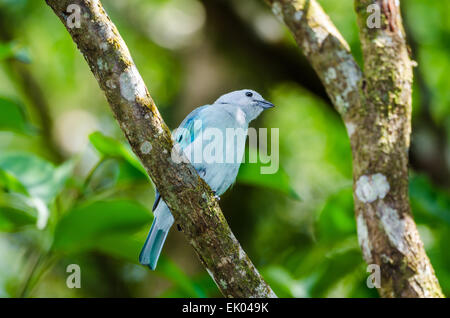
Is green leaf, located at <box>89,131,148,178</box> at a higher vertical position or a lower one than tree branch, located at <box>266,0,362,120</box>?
lower

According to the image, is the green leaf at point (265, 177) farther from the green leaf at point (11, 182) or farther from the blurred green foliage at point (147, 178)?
the green leaf at point (11, 182)

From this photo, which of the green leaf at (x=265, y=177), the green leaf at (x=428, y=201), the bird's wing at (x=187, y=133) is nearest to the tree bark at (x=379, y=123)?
the green leaf at (x=265, y=177)

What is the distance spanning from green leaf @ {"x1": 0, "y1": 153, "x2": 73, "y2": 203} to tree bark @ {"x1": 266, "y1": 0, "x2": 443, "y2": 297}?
1549 mm

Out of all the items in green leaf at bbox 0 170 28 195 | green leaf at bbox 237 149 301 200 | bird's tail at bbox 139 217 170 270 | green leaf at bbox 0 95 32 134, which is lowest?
bird's tail at bbox 139 217 170 270

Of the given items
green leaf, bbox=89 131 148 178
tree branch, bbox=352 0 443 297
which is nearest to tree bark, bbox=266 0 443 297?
tree branch, bbox=352 0 443 297

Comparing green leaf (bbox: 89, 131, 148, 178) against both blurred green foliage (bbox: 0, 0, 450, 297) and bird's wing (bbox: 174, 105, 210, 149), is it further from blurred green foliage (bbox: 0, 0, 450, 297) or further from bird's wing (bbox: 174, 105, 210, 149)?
bird's wing (bbox: 174, 105, 210, 149)

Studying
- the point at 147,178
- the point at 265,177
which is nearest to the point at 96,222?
the point at 147,178

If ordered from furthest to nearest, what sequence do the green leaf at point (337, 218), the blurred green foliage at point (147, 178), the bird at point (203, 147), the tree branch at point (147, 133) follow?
the green leaf at point (337, 218) → the blurred green foliage at point (147, 178) → the bird at point (203, 147) → the tree branch at point (147, 133)

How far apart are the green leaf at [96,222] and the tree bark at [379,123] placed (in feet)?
4.00

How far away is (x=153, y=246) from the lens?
2.69 meters

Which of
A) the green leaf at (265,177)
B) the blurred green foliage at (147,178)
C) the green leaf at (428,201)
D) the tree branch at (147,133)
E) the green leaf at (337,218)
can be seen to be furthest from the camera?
the green leaf at (428,201)

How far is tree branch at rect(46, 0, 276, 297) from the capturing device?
2061 mm

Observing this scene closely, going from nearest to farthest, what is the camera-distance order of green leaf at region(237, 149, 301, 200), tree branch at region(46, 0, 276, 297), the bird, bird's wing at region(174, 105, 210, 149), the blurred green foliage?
tree branch at region(46, 0, 276, 297) → the bird → bird's wing at region(174, 105, 210, 149) → green leaf at region(237, 149, 301, 200) → the blurred green foliage

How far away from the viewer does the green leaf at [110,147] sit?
2.73 meters
